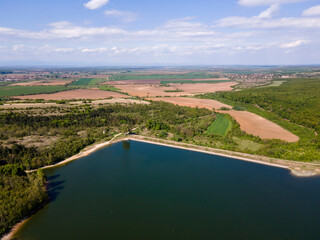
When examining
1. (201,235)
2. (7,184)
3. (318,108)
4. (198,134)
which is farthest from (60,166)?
(318,108)

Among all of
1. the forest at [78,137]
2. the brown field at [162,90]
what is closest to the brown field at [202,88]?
the brown field at [162,90]

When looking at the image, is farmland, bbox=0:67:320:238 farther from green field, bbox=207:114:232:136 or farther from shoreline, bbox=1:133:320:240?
shoreline, bbox=1:133:320:240

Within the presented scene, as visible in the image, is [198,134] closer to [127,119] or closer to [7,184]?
[127,119]

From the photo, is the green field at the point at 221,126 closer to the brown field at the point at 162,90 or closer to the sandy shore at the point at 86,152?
the sandy shore at the point at 86,152

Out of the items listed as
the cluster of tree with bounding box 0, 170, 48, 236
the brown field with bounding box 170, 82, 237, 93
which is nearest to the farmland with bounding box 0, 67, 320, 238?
the cluster of tree with bounding box 0, 170, 48, 236

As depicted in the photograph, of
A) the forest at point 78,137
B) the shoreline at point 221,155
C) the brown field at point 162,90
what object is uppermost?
the brown field at point 162,90

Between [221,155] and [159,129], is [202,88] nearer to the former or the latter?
[159,129]
